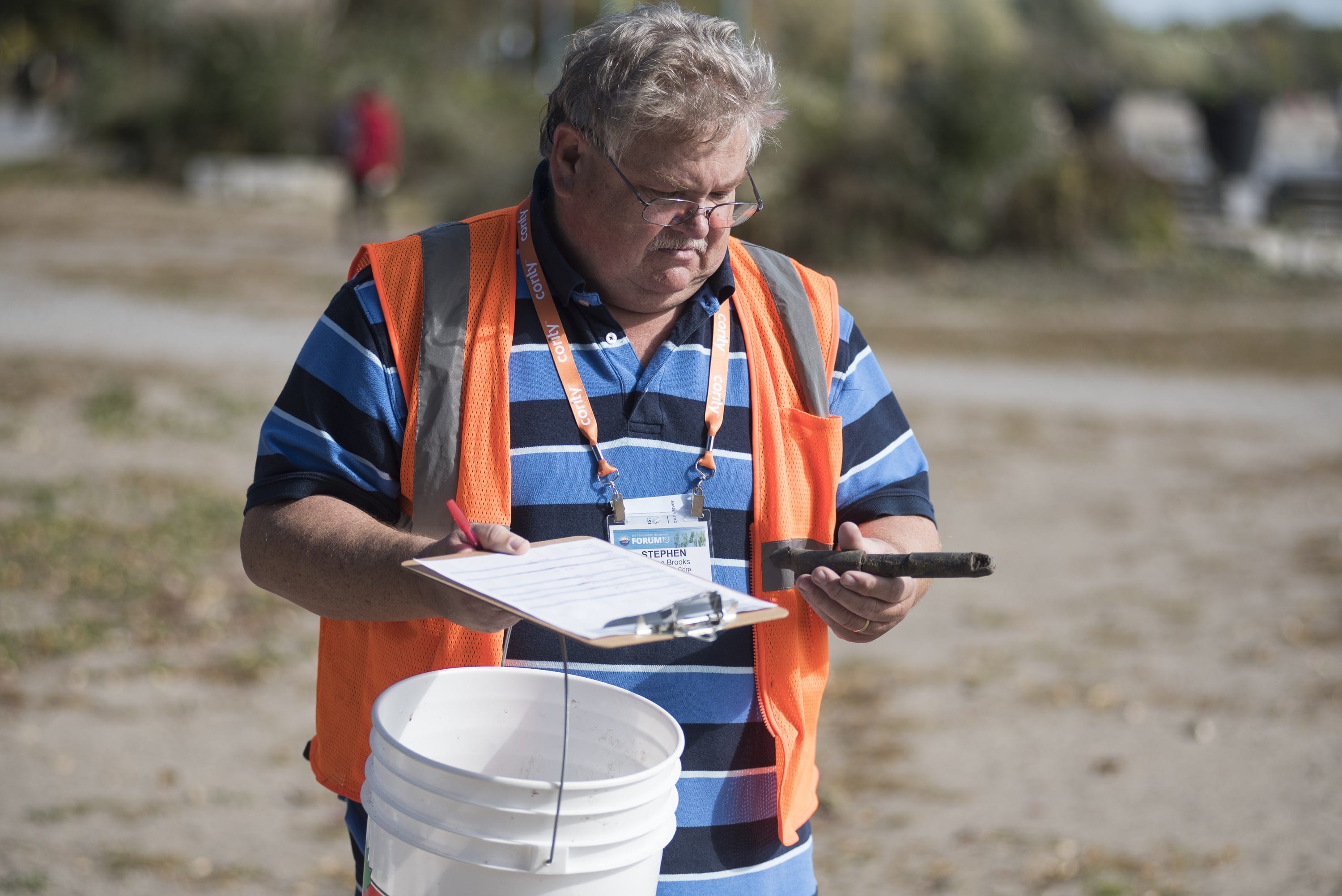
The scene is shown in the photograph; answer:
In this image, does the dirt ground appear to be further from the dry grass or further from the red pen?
the red pen

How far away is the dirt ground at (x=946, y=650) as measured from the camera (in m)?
4.22


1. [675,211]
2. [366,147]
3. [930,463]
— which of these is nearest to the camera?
[675,211]

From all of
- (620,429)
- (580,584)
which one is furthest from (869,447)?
(580,584)

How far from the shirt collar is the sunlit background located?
50 cm

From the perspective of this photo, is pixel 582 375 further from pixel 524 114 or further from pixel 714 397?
pixel 524 114

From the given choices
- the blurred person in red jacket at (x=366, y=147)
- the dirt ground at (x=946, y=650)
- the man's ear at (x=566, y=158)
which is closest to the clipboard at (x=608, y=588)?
the man's ear at (x=566, y=158)

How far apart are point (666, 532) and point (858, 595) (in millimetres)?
308

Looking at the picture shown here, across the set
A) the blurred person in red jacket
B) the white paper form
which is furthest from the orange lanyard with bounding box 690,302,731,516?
the blurred person in red jacket

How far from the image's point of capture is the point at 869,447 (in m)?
2.18

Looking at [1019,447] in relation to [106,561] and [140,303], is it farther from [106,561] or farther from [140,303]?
[140,303]

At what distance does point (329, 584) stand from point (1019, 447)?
8.01 m

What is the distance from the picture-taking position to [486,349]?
6.45 feet

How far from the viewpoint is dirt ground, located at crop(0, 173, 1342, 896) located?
13.9 ft

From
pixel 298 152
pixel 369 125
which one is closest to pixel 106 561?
pixel 369 125
